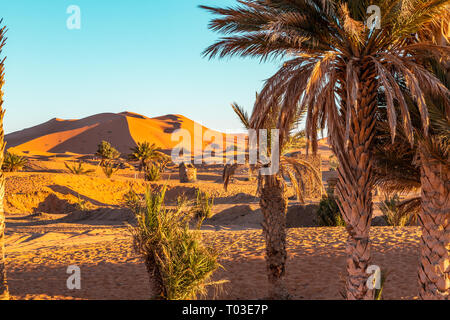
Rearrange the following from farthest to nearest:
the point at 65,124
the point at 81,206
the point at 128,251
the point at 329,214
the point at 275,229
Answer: the point at 65,124 < the point at 81,206 < the point at 329,214 < the point at 128,251 < the point at 275,229

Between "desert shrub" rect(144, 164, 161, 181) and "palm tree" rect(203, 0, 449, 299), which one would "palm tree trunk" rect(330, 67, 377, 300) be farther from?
"desert shrub" rect(144, 164, 161, 181)

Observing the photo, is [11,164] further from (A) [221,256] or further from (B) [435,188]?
(B) [435,188]

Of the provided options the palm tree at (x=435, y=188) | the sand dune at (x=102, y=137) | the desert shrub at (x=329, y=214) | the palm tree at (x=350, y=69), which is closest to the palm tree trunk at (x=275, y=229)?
the palm tree at (x=350, y=69)

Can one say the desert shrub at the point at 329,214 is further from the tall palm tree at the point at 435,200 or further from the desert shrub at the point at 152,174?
the desert shrub at the point at 152,174

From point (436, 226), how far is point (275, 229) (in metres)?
3.10

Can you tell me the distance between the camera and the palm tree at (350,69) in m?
5.43

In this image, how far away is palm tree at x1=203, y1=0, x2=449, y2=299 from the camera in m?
5.43

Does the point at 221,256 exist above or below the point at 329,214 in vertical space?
below

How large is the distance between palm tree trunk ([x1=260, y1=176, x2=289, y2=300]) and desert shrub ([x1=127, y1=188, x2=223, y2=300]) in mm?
1590

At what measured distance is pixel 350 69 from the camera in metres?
5.43

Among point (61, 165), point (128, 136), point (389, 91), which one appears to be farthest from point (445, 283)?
point (128, 136)

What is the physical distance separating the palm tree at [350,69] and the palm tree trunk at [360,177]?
2 cm

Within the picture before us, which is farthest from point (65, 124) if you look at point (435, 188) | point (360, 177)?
point (435, 188)

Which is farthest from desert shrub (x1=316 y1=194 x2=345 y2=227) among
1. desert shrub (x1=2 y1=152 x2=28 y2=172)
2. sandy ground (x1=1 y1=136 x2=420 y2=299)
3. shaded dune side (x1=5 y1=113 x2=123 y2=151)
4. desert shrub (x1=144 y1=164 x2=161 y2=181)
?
shaded dune side (x1=5 y1=113 x2=123 y2=151)
